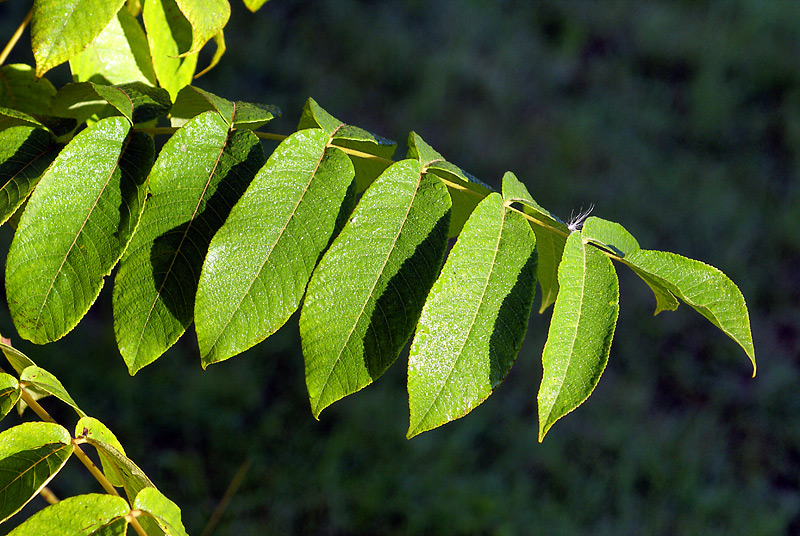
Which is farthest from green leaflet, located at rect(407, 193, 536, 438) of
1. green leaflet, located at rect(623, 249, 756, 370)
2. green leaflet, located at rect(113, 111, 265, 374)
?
green leaflet, located at rect(113, 111, 265, 374)

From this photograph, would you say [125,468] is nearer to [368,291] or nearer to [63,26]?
[368,291]

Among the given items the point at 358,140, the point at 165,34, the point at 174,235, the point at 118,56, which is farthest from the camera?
the point at 118,56

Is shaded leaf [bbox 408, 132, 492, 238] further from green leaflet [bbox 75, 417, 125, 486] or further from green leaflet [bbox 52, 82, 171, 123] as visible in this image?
green leaflet [bbox 75, 417, 125, 486]

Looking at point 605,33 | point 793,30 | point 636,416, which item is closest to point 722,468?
point 636,416

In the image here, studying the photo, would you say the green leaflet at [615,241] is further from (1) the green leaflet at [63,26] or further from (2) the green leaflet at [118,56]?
(2) the green leaflet at [118,56]

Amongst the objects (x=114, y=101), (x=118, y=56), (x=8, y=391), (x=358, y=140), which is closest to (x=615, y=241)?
(x=358, y=140)
